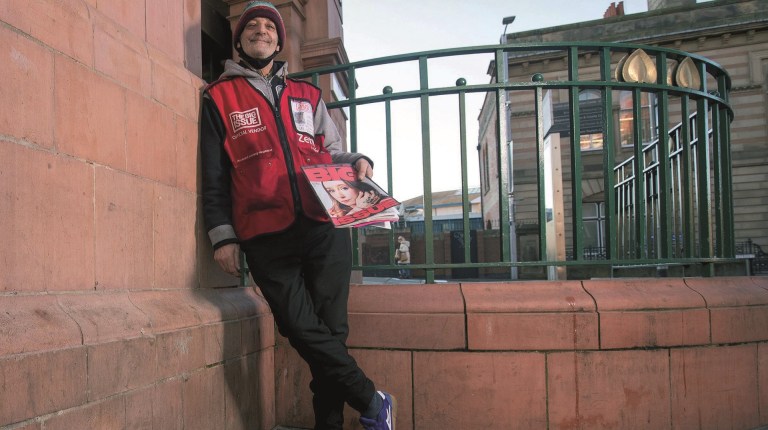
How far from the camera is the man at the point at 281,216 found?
87.6 inches

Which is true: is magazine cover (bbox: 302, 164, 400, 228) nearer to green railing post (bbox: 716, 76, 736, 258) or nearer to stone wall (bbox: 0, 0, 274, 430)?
stone wall (bbox: 0, 0, 274, 430)

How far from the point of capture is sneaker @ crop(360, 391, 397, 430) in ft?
7.64

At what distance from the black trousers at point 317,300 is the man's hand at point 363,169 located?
0.27 metres

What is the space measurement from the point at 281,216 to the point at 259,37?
0.91m

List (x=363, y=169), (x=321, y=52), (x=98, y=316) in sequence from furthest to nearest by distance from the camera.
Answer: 1. (x=321, y=52)
2. (x=363, y=169)
3. (x=98, y=316)

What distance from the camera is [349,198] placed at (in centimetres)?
216

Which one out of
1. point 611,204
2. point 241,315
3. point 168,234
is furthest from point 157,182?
point 611,204

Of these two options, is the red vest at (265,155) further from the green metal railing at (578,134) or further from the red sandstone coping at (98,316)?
the green metal railing at (578,134)

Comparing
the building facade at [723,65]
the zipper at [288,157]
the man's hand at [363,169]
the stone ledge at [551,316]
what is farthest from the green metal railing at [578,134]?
the building facade at [723,65]

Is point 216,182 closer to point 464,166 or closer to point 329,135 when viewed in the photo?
point 329,135

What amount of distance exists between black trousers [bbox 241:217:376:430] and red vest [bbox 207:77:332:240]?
0.08 metres

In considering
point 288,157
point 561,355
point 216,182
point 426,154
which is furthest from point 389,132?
point 561,355

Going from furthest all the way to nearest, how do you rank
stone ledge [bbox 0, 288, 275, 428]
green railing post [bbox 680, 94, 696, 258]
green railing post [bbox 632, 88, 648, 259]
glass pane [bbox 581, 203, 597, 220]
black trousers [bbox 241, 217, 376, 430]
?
glass pane [bbox 581, 203, 597, 220] < green railing post [bbox 680, 94, 696, 258] < green railing post [bbox 632, 88, 648, 259] < black trousers [bbox 241, 217, 376, 430] < stone ledge [bbox 0, 288, 275, 428]

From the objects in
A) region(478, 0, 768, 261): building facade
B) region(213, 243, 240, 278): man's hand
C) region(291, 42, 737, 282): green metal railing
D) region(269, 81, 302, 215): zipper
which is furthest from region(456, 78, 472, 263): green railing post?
region(478, 0, 768, 261): building facade
